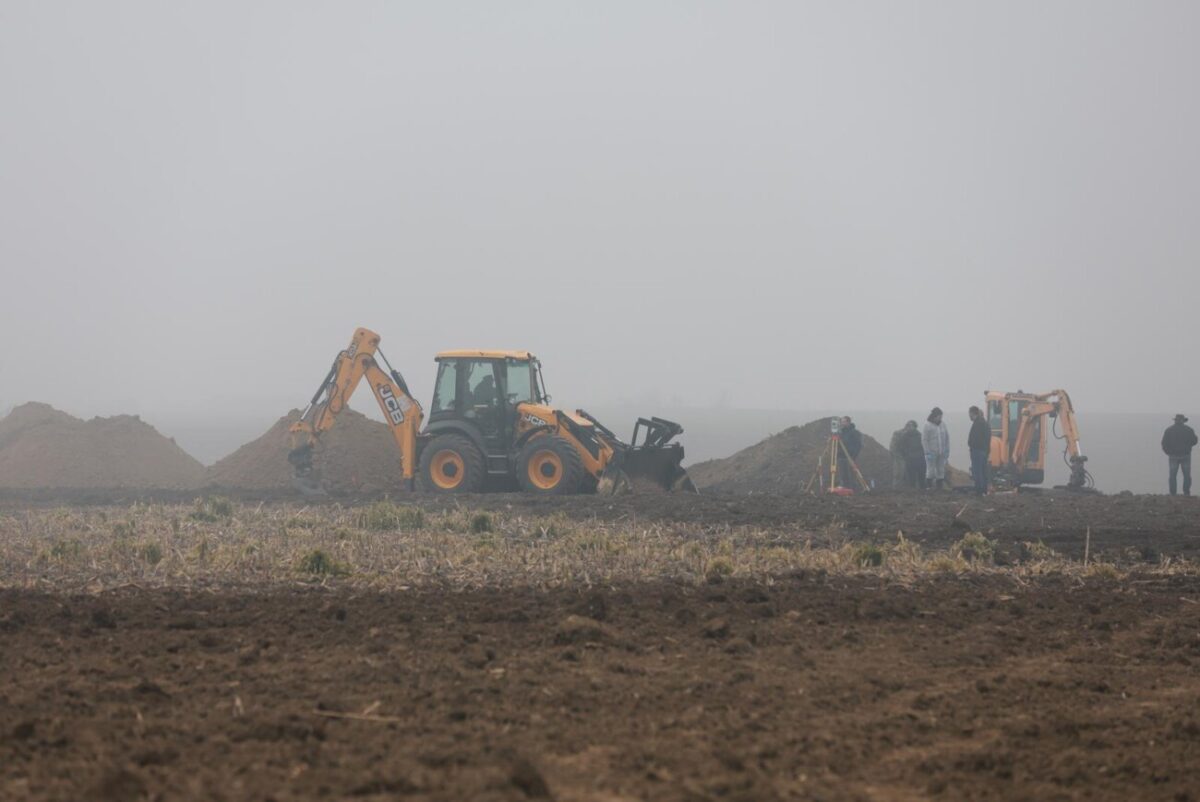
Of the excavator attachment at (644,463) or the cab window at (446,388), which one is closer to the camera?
the excavator attachment at (644,463)

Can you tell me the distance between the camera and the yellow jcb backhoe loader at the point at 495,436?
2306cm

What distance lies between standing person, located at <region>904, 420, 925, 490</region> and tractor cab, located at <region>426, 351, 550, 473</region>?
908 centimetres

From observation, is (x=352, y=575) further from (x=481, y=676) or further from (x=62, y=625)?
(x=481, y=676)

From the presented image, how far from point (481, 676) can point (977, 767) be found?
9.65 ft

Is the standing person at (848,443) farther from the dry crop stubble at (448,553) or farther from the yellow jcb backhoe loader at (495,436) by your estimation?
the dry crop stubble at (448,553)

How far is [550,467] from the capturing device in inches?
906

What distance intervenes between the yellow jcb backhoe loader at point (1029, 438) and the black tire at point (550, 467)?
11.1 meters

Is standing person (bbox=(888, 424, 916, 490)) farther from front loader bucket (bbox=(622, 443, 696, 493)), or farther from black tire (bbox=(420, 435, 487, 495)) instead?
black tire (bbox=(420, 435, 487, 495))

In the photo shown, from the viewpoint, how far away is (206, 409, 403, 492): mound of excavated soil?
27172mm

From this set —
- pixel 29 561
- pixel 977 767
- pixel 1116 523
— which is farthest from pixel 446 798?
pixel 1116 523

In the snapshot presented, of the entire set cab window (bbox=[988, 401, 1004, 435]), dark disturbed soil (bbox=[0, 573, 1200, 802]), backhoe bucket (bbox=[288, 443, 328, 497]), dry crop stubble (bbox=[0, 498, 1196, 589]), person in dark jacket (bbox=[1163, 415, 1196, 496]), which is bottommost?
dark disturbed soil (bbox=[0, 573, 1200, 802])

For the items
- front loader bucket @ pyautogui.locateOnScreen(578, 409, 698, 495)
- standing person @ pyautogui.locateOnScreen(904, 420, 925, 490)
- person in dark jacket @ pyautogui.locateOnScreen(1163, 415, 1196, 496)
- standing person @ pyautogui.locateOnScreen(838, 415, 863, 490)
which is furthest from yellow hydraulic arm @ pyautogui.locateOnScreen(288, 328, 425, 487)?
person in dark jacket @ pyautogui.locateOnScreen(1163, 415, 1196, 496)

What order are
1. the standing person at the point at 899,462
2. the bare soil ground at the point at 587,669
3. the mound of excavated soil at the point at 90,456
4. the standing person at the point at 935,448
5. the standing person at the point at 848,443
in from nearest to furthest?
the bare soil ground at the point at 587,669 → the standing person at the point at 935,448 → the standing person at the point at 899,462 → the standing person at the point at 848,443 → the mound of excavated soil at the point at 90,456

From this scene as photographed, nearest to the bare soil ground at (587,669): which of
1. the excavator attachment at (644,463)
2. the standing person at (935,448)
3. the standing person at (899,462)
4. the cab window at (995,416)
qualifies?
the excavator attachment at (644,463)
